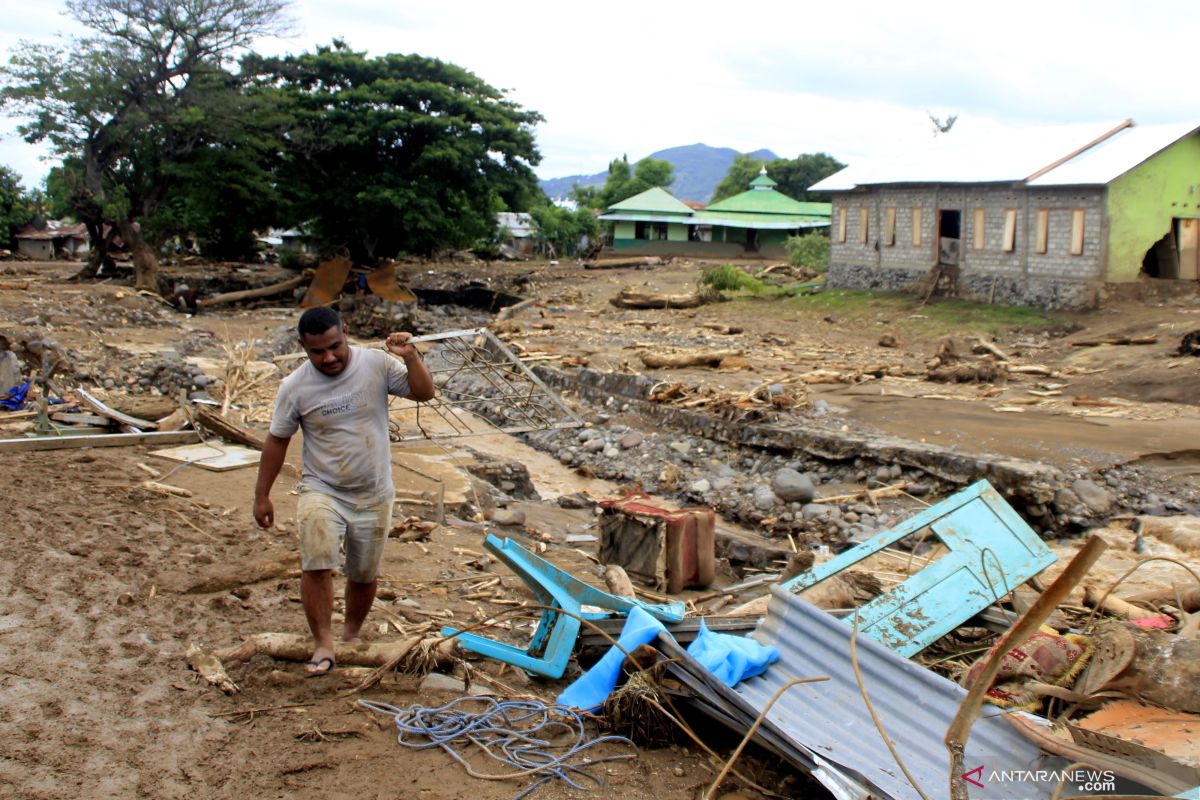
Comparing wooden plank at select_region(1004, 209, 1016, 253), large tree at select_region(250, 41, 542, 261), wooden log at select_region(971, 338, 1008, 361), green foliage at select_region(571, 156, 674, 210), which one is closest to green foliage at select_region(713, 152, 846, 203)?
green foliage at select_region(571, 156, 674, 210)

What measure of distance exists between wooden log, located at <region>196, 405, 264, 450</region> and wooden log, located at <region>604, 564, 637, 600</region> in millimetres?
4297

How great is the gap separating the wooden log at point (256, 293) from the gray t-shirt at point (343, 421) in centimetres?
2470

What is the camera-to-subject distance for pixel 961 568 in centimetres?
471

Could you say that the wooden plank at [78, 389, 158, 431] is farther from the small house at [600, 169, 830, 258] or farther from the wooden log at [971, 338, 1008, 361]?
the small house at [600, 169, 830, 258]

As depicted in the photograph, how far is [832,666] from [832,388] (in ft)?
37.4

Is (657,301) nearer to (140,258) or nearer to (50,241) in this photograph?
(140,258)

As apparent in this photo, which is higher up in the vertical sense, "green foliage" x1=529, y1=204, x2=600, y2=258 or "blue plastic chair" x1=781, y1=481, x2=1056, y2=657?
"green foliage" x1=529, y1=204, x2=600, y2=258

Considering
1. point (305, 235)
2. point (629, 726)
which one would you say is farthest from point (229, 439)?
point (305, 235)

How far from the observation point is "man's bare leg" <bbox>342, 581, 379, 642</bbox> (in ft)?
15.9

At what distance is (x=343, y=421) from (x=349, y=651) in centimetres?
105

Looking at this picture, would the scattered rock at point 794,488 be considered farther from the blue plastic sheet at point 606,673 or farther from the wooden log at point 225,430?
the blue plastic sheet at point 606,673

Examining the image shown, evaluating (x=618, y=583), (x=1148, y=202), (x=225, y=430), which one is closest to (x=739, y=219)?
(x=1148, y=202)

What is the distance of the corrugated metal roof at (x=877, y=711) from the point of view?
11.8 ft

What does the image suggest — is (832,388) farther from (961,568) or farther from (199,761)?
(199,761)
